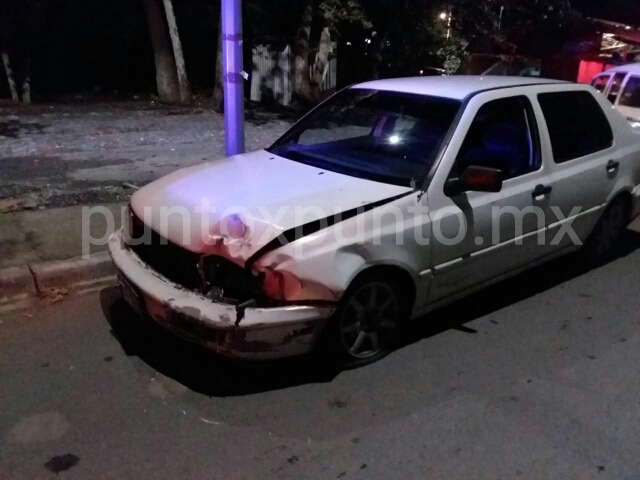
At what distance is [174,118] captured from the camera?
12297mm

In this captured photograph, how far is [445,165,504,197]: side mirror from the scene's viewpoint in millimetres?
3727

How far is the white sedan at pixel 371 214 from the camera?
326cm

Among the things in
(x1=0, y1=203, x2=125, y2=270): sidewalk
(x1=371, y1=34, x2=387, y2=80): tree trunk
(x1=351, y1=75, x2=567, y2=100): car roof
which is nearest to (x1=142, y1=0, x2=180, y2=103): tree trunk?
(x1=371, y1=34, x2=387, y2=80): tree trunk

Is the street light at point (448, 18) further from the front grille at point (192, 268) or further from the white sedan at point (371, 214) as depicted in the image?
the front grille at point (192, 268)

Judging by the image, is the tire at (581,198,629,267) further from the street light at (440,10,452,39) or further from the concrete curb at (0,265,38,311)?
the street light at (440,10,452,39)

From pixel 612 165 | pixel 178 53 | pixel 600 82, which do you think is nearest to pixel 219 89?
pixel 178 53

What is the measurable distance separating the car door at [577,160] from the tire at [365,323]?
156cm

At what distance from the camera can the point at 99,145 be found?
932cm

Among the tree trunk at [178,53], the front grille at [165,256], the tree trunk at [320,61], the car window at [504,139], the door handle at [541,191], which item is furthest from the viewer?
the tree trunk at [320,61]

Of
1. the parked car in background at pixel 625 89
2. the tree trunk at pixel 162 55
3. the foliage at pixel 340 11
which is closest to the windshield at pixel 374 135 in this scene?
the parked car in background at pixel 625 89

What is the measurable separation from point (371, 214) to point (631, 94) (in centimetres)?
742

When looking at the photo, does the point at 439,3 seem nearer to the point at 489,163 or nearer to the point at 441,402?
the point at 489,163

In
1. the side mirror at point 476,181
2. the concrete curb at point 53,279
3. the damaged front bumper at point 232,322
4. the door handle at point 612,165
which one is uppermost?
the side mirror at point 476,181

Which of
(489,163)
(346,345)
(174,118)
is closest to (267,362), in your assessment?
(346,345)
